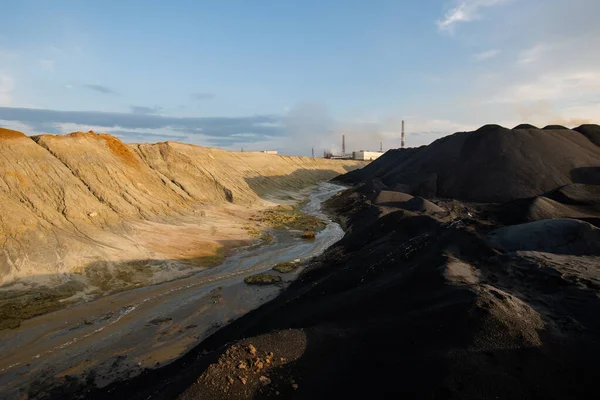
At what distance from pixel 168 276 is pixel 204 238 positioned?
509 cm

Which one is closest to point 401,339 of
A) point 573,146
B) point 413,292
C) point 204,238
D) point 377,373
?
point 377,373

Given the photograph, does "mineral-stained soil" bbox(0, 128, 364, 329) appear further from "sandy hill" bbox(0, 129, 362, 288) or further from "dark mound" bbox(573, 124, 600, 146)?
"dark mound" bbox(573, 124, 600, 146)

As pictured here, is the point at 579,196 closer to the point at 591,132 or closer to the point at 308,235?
the point at 308,235

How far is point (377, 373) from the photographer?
17.0 feet

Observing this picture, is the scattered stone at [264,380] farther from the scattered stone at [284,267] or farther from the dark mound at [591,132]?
the dark mound at [591,132]

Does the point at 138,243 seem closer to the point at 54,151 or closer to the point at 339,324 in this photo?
the point at 54,151

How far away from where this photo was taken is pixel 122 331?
944 centimetres

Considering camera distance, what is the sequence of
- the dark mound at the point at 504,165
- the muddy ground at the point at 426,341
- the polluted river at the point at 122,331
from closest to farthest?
the muddy ground at the point at 426,341
the polluted river at the point at 122,331
the dark mound at the point at 504,165

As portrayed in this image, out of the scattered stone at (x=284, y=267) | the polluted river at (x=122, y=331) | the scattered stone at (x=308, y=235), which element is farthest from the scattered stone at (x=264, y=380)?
the scattered stone at (x=308, y=235)

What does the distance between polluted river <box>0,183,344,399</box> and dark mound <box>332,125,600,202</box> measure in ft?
61.0

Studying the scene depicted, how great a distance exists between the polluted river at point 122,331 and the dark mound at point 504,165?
1860 cm

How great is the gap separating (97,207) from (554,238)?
18.9 metres

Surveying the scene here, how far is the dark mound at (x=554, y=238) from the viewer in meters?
10.0

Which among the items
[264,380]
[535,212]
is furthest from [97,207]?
[535,212]
